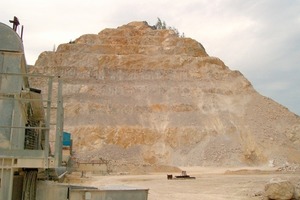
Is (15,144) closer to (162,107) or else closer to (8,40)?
(8,40)

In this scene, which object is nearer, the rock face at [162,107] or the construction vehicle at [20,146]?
the construction vehicle at [20,146]

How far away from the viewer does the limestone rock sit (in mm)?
13602

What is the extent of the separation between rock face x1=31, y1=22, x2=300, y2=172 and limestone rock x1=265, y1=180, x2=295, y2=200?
2876 cm

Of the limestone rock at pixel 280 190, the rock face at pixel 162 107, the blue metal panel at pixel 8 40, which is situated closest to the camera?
the blue metal panel at pixel 8 40

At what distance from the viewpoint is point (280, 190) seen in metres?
13.7

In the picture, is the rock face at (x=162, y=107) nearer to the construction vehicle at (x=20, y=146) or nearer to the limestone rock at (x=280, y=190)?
the limestone rock at (x=280, y=190)

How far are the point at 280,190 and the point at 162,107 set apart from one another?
41.8 metres

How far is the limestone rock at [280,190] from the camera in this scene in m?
13.6

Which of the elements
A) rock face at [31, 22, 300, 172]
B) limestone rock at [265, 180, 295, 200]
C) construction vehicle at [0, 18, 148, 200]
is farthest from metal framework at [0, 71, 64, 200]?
rock face at [31, 22, 300, 172]

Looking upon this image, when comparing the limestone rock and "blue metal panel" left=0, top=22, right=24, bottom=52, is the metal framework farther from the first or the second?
the limestone rock

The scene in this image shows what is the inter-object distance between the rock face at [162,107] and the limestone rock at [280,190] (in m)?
28.8

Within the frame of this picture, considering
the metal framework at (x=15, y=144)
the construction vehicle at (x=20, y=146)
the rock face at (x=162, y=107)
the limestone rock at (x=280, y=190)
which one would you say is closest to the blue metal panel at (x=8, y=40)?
the construction vehicle at (x=20, y=146)

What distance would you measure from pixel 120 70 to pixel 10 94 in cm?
5433

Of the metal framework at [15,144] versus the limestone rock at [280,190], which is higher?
the metal framework at [15,144]
